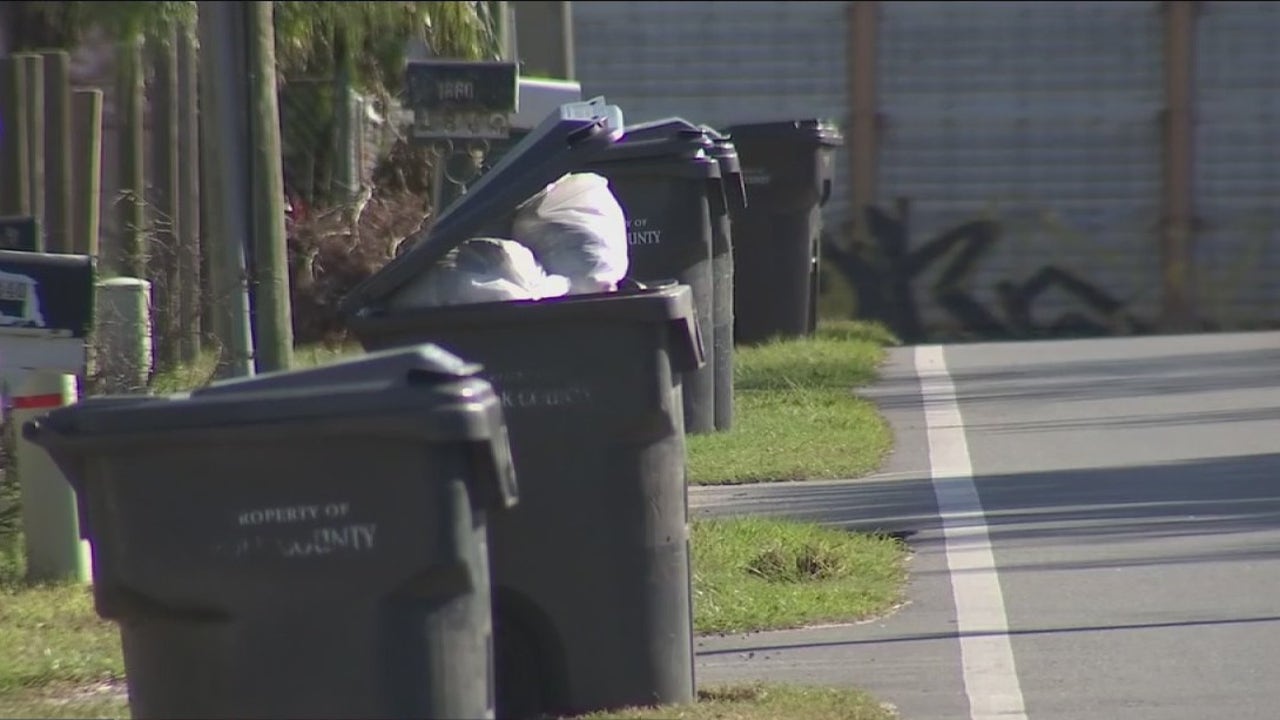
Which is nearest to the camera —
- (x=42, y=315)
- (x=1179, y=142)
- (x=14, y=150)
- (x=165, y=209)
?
(x=42, y=315)

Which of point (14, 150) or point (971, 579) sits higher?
point (14, 150)

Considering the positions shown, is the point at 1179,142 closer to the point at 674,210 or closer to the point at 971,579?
the point at 674,210

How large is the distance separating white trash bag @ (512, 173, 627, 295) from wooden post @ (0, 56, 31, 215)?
364 cm

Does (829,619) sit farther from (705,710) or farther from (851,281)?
(851,281)

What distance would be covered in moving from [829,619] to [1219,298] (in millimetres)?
16217

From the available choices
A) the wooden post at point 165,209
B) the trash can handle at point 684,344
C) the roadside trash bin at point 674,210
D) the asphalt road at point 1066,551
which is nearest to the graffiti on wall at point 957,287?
the asphalt road at point 1066,551

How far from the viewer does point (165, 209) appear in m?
12.2

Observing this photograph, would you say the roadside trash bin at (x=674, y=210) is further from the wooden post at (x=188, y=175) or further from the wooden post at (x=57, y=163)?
the wooden post at (x=57, y=163)

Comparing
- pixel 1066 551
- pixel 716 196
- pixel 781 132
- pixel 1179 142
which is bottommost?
pixel 1066 551

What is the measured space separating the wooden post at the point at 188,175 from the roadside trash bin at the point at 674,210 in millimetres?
2293

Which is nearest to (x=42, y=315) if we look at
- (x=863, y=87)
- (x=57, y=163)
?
(x=57, y=163)

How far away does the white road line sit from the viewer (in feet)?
19.9

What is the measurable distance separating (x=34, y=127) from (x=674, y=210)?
3.12m

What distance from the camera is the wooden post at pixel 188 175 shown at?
37.0ft
